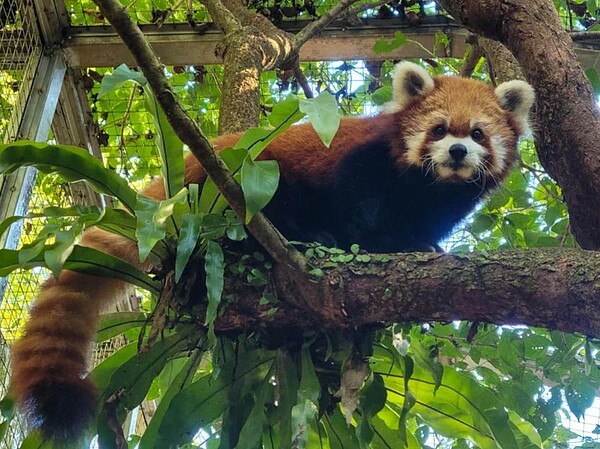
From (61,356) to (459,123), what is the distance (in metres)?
1.60

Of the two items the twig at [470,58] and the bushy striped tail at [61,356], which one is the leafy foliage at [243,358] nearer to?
the bushy striped tail at [61,356]

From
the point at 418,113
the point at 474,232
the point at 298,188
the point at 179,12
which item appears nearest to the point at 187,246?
the point at 298,188

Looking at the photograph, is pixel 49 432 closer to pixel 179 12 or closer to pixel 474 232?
pixel 474 232

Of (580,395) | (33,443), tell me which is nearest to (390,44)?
(580,395)

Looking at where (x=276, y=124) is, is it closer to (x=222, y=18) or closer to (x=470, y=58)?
(x=222, y=18)

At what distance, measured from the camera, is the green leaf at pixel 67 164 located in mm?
1638

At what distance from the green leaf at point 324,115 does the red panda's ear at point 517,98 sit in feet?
3.63

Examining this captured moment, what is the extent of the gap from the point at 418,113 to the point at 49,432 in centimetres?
170

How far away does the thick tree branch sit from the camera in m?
1.59

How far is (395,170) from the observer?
252cm

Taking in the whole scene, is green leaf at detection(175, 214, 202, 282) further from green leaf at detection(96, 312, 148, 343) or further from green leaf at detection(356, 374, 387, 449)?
green leaf at detection(356, 374, 387, 449)

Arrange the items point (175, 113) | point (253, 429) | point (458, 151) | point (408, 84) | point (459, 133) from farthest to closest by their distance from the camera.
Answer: point (408, 84)
point (459, 133)
point (458, 151)
point (253, 429)
point (175, 113)

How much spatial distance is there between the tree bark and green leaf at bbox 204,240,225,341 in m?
1.05

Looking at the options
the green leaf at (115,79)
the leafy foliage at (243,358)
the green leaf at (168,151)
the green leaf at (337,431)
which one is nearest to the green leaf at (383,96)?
the leafy foliage at (243,358)
